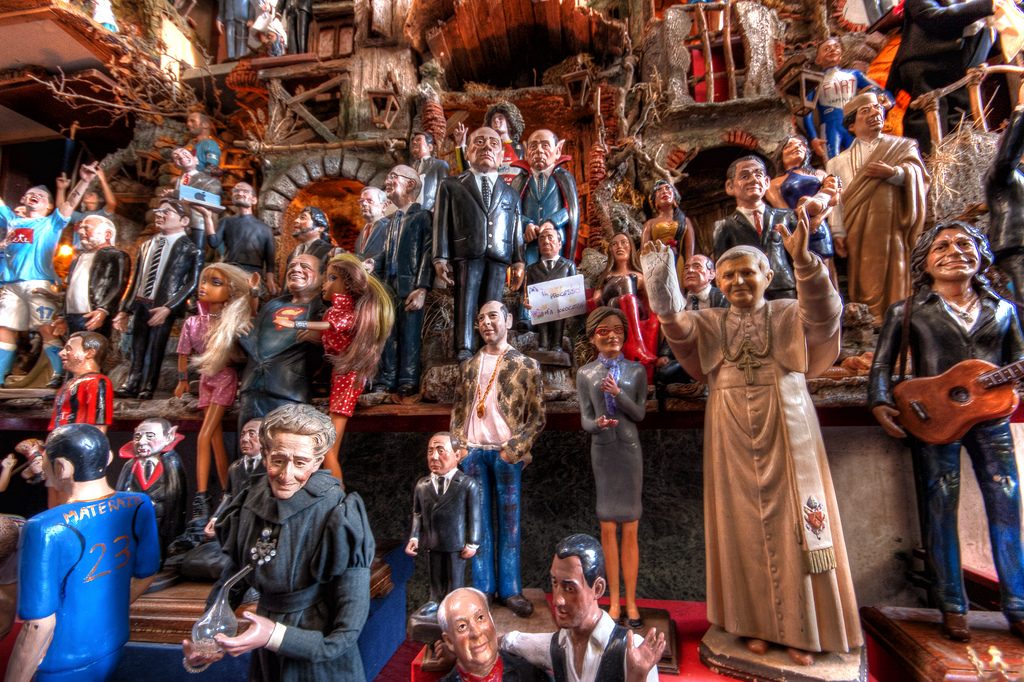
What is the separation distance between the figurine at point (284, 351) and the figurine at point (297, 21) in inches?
319

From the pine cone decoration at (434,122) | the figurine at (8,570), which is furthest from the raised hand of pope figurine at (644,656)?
the pine cone decoration at (434,122)

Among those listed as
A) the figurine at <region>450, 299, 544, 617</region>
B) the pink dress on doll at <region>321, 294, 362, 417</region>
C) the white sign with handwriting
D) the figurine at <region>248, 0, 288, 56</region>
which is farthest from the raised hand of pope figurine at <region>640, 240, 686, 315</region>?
the figurine at <region>248, 0, 288, 56</region>

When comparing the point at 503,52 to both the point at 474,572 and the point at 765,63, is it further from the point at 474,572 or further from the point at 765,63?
the point at 474,572

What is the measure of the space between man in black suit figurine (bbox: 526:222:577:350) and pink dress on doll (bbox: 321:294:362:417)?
1.50 meters

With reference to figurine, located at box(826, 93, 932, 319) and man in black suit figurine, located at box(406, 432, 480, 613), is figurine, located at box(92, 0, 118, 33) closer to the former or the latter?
man in black suit figurine, located at box(406, 432, 480, 613)

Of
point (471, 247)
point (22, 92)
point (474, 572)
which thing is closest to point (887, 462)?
point (474, 572)

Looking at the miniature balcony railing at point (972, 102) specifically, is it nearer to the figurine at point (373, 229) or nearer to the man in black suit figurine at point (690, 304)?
the man in black suit figurine at point (690, 304)

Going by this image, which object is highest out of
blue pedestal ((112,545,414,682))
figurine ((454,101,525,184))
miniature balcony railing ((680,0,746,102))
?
miniature balcony railing ((680,0,746,102))

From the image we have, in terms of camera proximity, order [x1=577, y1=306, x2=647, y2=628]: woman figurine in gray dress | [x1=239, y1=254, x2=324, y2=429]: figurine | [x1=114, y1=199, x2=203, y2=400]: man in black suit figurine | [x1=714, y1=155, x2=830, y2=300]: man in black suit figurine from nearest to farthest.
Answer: [x1=577, y1=306, x2=647, y2=628]: woman figurine in gray dress → [x1=239, y1=254, x2=324, y2=429]: figurine → [x1=714, y1=155, x2=830, y2=300]: man in black suit figurine → [x1=114, y1=199, x2=203, y2=400]: man in black suit figurine

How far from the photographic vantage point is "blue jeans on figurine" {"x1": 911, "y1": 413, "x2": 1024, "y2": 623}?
2270 mm

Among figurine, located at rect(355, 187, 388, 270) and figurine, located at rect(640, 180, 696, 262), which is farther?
figurine, located at rect(355, 187, 388, 270)

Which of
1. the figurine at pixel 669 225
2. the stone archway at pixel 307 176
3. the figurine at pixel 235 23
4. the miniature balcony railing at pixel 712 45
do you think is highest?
the figurine at pixel 235 23

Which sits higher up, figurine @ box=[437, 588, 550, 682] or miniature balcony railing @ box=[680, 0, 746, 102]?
miniature balcony railing @ box=[680, 0, 746, 102]

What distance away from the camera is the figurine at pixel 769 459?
81.4 inches
